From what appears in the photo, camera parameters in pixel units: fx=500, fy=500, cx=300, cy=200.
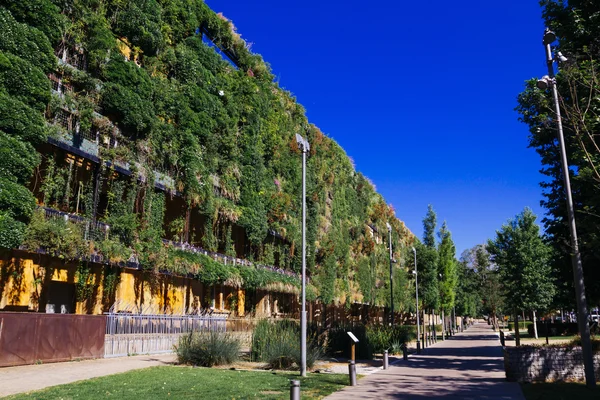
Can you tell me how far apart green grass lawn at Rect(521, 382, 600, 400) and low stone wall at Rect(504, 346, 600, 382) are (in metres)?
0.50

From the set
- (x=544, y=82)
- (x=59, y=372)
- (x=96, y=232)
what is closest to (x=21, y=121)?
(x=96, y=232)

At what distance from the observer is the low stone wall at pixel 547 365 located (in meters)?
13.5

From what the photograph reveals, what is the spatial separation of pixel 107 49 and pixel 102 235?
8636 millimetres

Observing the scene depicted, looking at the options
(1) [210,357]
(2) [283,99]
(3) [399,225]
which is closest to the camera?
(1) [210,357]

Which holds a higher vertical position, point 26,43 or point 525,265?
point 26,43

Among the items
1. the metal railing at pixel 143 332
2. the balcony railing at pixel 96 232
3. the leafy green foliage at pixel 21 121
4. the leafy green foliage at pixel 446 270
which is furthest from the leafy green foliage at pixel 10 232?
the leafy green foliage at pixel 446 270

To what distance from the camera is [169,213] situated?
2822cm

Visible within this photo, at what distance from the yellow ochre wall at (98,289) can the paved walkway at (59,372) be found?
13.5 feet

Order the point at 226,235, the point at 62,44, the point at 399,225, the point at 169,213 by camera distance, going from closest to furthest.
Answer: the point at 62,44
the point at 169,213
the point at 226,235
the point at 399,225

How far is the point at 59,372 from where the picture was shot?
1393cm

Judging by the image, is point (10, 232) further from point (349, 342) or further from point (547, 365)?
point (547, 365)

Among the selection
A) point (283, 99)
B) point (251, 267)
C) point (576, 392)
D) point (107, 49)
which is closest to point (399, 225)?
point (283, 99)

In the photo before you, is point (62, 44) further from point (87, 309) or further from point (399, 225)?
point (399, 225)

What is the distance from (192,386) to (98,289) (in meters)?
11.8
